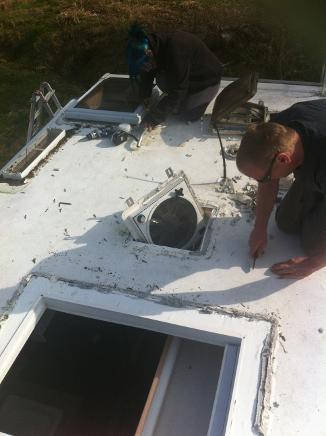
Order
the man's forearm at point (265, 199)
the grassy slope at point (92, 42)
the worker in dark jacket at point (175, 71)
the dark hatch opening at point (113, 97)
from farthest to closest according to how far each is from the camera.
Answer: the grassy slope at point (92, 42) → the dark hatch opening at point (113, 97) → the worker in dark jacket at point (175, 71) → the man's forearm at point (265, 199)

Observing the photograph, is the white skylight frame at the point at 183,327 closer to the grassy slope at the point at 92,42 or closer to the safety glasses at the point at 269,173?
the safety glasses at the point at 269,173

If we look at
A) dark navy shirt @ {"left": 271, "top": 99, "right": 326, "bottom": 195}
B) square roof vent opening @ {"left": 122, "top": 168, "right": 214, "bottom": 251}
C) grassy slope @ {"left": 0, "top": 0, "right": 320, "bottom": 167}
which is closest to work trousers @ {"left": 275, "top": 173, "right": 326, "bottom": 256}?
dark navy shirt @ {"left": 271, "top": 99, "right": 326, "bottom": 195}

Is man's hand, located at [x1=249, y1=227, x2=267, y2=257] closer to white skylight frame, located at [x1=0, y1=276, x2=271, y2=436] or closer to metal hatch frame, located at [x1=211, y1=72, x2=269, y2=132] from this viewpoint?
white skylight frame, located at [x1=0, y1=276, x2=271, y2=436]

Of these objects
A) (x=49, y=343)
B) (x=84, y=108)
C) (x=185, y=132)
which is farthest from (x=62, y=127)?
(x=49, y=343)

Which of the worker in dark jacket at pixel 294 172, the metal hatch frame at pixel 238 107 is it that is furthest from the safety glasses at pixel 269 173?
the metal hatch frame at pixel 238 107

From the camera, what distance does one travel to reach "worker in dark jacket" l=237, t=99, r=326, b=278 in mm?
1841

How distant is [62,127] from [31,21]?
593 centimetres

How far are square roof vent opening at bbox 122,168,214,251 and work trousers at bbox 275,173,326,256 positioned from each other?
49 centimetres

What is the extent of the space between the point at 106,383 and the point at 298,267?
1407 millimetres

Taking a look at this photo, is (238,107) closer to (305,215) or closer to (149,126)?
(149,126)

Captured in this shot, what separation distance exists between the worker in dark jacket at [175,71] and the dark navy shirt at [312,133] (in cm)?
169

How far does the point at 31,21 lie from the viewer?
27.1 feet

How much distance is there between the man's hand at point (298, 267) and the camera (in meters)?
2.11

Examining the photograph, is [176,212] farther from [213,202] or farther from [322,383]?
[322,383]
